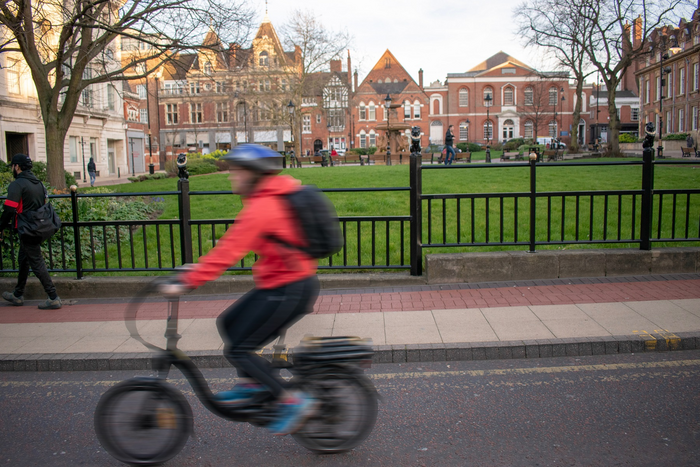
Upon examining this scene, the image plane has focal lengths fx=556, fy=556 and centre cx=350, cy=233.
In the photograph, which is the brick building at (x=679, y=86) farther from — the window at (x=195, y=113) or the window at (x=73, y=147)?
the window at (x=195, y=113)

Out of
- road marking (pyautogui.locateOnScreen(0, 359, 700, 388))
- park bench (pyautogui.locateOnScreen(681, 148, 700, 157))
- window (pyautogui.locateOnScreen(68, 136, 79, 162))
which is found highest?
window (pyautogui.locateOnScreen(68, 136, 79, 162))

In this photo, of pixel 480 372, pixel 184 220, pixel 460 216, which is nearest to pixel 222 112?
pixel 460 216

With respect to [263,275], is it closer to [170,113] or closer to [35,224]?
[35,224]

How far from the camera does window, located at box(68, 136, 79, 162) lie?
139ft

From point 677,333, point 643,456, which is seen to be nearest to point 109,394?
point 643,456

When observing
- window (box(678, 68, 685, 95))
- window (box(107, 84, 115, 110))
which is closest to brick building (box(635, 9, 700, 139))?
window (box(678, 68, 685, 95))

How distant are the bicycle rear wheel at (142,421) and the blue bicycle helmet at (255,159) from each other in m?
1.39

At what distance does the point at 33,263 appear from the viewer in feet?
23.2

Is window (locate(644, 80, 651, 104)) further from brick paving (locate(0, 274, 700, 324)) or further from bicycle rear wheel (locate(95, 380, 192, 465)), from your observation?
bicycle rear wheel (locate(95, 380, 192, 465))

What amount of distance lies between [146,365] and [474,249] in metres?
5.44

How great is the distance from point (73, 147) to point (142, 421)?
4490cm

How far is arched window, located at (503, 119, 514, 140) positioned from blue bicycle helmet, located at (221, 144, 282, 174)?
86.5m

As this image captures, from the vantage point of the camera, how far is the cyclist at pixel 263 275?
3.19 meters

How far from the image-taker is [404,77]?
8862 centimetres
